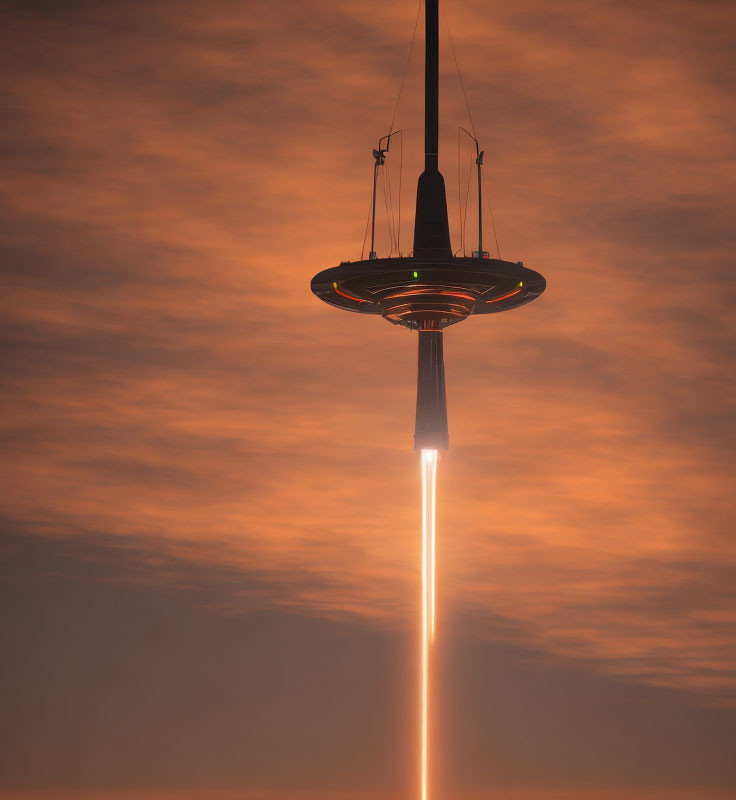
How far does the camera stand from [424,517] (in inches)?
1598

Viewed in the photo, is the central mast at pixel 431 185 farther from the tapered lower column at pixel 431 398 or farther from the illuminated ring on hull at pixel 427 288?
the tapered lower column at pixel 431 398

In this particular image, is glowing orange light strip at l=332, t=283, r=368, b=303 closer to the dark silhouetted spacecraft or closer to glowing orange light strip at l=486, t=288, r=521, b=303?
the dark silhouetted spacecraft

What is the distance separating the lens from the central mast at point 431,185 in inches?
1305

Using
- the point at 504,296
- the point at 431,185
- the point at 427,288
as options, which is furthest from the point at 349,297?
the point at 504,296

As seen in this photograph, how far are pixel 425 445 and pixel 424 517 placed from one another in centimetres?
821

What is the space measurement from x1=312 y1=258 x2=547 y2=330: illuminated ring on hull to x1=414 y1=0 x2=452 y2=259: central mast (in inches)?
28.4

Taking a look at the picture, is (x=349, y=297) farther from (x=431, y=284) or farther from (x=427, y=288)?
(x=431, y=284)

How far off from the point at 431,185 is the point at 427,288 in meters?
→ 2.64

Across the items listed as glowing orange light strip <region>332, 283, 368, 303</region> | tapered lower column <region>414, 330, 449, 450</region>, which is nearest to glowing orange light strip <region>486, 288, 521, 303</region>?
tapered lower column <region>414, 330, 449, 450</region>

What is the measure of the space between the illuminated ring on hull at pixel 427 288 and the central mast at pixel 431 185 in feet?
2.37

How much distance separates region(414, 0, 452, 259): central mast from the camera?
1305 inches

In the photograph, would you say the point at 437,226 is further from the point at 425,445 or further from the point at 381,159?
the point at 425,445

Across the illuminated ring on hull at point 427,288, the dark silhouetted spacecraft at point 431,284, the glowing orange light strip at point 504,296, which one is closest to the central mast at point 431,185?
the dark silhouetted spacecraft at point 431,284

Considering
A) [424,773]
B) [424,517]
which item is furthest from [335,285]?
[424,773]
